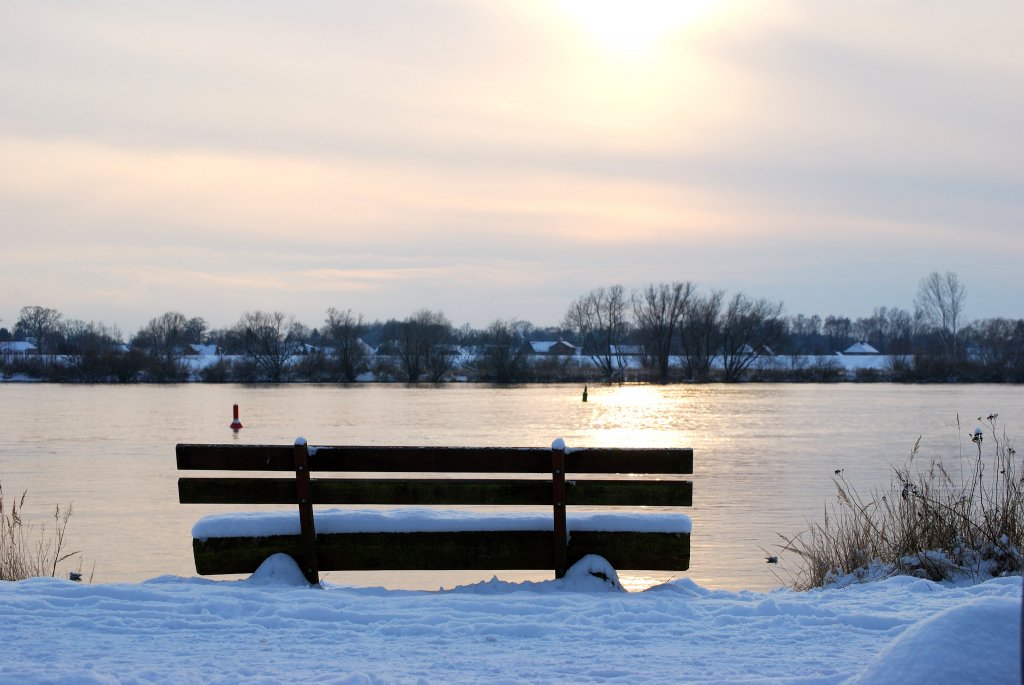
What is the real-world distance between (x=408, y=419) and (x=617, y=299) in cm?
7960

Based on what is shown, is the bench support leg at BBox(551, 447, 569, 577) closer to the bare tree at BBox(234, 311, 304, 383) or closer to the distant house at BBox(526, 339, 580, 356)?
the bare tree at BBox(234, 311, 304, 383)

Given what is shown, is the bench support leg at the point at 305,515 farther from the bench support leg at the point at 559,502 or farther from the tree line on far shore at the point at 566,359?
the tree line on far shore at the point at 566,359

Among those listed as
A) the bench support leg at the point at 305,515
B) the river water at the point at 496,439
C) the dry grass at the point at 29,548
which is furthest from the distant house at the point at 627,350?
the bench support leg at the point at 305,515

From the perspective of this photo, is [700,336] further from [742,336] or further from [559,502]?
[559,502]

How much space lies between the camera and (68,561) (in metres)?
12.9

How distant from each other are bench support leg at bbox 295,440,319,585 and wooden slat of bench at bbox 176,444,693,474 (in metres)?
0.08

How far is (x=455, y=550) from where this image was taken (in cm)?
761

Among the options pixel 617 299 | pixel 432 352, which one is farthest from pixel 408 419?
pixel 617 299

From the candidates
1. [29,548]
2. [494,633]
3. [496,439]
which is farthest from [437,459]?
[496,439]

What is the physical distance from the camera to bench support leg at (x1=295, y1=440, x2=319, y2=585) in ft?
24.6

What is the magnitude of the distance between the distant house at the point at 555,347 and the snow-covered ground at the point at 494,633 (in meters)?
147

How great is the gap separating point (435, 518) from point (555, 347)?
164166 mm

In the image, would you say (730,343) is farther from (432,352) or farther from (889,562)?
(889,562)

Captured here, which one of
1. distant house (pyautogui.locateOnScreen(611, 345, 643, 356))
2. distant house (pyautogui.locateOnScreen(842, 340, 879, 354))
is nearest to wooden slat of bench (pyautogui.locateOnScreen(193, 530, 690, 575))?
distant house (pyautogui.locateOnScreen(611, 345, 643, 356))
